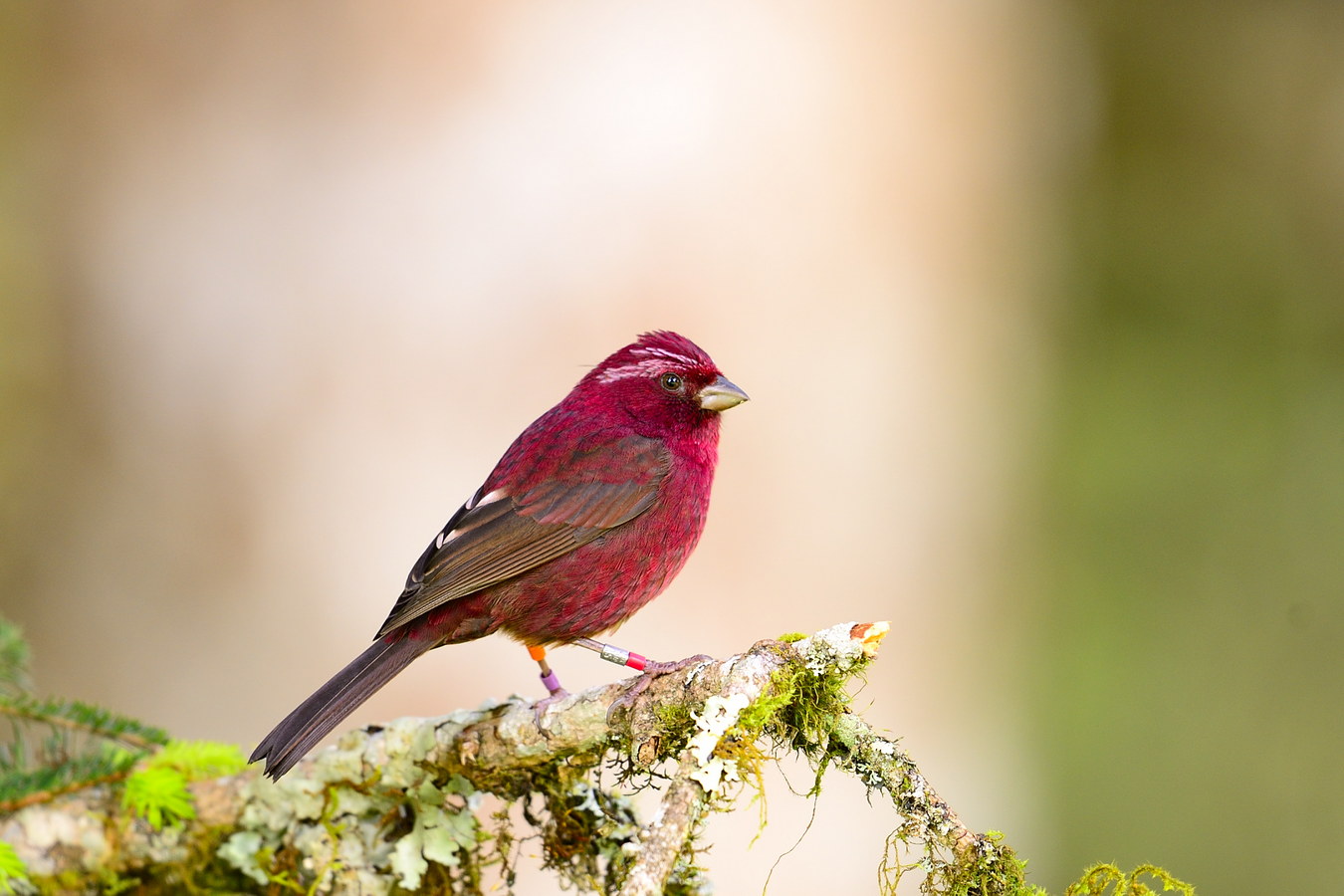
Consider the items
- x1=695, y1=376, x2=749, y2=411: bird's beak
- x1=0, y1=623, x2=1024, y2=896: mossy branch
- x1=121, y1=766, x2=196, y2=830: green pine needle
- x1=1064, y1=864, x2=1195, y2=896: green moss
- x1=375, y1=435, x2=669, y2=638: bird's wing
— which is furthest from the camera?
x1=695, y1=376, x2=749, y2=411: bird's beak

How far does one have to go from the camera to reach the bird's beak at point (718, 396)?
3514 millimetres

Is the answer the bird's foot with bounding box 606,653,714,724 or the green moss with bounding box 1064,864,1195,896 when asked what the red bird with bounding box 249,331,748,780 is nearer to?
the bird's foot with bounding box 606,653,714,724

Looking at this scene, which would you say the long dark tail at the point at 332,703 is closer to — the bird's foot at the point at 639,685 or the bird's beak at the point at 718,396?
the bird's foot at the point at 639,685

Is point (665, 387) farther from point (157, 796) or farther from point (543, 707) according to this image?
point (157, 796)

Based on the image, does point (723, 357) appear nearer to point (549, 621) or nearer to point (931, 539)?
point (931, 539)

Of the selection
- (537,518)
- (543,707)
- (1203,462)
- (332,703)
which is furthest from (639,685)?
(1203,462)

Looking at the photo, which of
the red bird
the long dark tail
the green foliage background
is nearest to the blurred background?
the green foliage background

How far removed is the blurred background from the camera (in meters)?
5.32

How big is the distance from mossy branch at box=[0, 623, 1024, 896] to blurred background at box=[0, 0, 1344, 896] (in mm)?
2601

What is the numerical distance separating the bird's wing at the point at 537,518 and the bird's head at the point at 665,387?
0.44 ft

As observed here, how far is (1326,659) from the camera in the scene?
6012 mm

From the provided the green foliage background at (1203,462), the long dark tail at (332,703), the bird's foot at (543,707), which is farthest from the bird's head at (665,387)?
the green foliage background at (1203,462)

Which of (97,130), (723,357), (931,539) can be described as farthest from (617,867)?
(97,130)

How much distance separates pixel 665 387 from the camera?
3572 mm
